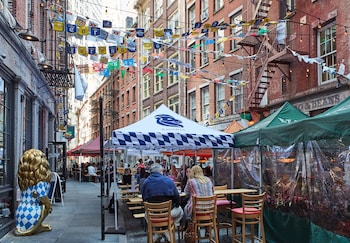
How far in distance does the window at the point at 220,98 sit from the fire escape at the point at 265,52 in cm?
321

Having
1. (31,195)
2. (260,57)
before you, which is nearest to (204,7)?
(260,57)

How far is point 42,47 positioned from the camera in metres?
15.9

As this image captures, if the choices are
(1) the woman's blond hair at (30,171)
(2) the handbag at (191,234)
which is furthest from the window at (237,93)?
(1) the woman's blond hair at (30,171)

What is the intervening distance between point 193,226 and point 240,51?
13578 mm

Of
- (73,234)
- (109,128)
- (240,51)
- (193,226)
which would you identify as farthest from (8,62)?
(109,128)

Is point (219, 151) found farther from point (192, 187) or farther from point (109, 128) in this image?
point (109, 128)

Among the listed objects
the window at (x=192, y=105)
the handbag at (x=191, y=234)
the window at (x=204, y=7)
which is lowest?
the handbag at (x=191, y=234)

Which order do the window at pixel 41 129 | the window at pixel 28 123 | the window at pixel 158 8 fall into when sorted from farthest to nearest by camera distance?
1. the window at pixel 158 8
2. the window at pixel 41 129
3. the window at pixel 28 123

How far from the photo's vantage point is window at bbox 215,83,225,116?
70.8ft

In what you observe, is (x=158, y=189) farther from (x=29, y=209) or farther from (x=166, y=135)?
(x=29, y=209)

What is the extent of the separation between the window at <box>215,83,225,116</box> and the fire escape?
3.21 meters

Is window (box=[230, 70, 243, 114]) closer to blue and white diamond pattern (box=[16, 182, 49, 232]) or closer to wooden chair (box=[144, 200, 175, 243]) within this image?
blue and white diamond pattern (box=[16, 182, 49, 232])

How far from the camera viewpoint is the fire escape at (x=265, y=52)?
15.3 m

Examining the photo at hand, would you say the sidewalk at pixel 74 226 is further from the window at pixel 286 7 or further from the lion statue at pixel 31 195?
the window at pixel 286 7
